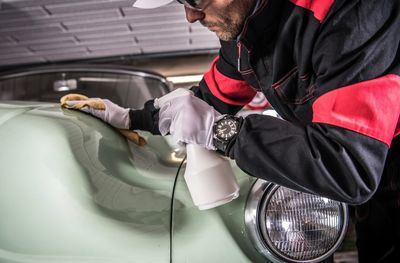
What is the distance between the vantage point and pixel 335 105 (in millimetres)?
890

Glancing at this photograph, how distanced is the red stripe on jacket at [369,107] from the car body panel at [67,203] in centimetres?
48

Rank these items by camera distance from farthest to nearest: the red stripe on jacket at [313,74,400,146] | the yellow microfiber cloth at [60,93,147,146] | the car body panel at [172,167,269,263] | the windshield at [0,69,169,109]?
the windshield at [0,69,169,109] → the yellow microfiber cloth at [60,93,147,146] → the car body panel at [172,167,269,263] → the red stripe on jacket at [313,74,400,146]

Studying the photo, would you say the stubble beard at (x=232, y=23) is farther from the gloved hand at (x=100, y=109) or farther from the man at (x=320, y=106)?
the gloved hand at (x=100, y=109)

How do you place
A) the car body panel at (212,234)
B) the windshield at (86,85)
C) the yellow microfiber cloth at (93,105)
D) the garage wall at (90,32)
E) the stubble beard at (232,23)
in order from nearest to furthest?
the car body panel at (212,234) → the stubble beard at (232,23) → the yellow microfiber cloth at (93,105) → the windshield at (86,85) → the garage wall at (90,32)

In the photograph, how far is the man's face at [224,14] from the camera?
3.46 ft

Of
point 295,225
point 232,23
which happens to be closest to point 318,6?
point 232,23

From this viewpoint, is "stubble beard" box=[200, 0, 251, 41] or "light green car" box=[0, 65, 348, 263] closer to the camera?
"light green car" box=[0, 65, 348, 263]

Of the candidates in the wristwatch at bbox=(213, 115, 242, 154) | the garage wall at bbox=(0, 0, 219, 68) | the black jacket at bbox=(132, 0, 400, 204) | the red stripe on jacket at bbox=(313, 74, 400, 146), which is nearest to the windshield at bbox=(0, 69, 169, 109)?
the garage wall at bbox=(0, 0, 219, 68)

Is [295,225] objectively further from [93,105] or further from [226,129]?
[93,105]

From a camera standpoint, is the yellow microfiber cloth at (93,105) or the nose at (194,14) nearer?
the nose at (194,14)

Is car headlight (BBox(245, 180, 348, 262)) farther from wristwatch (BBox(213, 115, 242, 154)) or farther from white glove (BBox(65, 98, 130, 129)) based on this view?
white glove (BBox(65, 98, 130, 129))

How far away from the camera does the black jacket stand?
87cm

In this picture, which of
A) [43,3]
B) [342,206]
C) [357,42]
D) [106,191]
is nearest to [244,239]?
[342,206]

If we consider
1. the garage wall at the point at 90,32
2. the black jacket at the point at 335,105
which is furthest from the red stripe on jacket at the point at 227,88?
the garage wall at the point at 90,32
